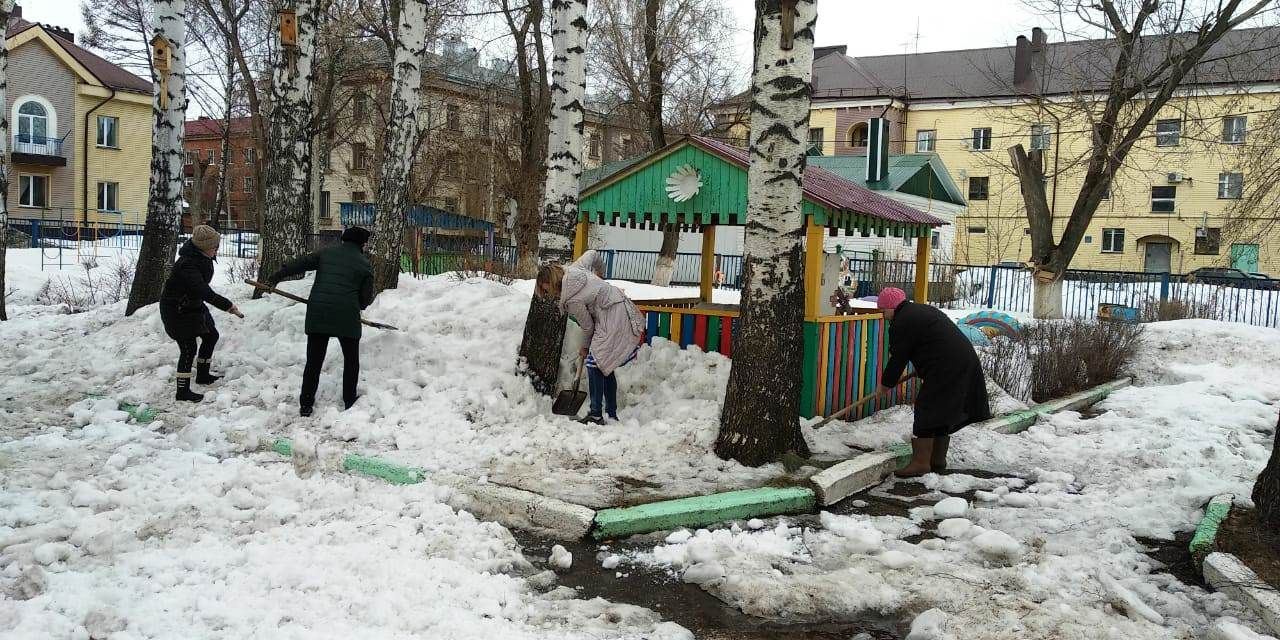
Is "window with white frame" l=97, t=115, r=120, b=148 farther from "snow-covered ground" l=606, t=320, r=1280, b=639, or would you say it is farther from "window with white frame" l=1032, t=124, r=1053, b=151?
"snow-covered ground" l=606, t=320, r=1280, b=639

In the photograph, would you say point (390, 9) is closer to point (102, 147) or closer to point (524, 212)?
point (524, 212)

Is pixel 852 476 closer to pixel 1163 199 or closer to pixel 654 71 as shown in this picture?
pixel 654 71

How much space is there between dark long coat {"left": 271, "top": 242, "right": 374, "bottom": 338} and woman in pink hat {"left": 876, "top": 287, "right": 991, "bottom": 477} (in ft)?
13.4

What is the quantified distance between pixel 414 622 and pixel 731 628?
1.33 meters

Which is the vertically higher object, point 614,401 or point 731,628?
point 614,401

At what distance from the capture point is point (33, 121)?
36.1 m

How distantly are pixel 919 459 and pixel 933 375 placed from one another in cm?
63

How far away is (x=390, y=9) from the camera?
21.5 meters

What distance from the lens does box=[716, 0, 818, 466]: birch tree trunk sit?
6.39 metres

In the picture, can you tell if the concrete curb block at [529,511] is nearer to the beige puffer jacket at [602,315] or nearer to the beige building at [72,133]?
the beige puffer jacket at [602,315]

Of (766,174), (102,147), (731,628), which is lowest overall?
(731,628)

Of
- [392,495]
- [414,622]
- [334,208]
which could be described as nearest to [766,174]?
[392,495]

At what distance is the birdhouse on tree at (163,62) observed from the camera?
1139 cm

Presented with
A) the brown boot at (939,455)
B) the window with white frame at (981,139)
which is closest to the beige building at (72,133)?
the window with white frame at (981,139)
